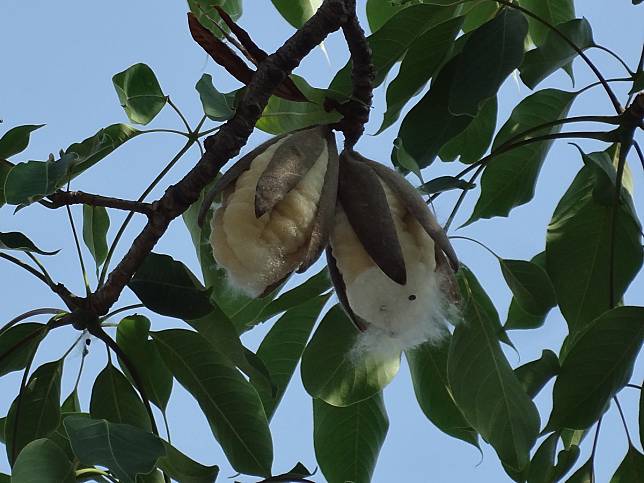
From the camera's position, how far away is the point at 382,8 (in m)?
1.46

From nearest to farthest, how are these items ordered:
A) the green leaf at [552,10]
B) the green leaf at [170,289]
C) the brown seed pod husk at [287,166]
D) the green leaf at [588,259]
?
the brown seed pod husk at [287,166]
the green leaf at [170,289]
the green leaf at [588,259]
the green leaf at [552,10]

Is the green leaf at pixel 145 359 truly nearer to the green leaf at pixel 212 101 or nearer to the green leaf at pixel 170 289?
the green leaf at pixel 170 289

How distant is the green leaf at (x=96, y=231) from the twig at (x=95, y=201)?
0.84 ft

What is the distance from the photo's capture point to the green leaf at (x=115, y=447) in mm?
900

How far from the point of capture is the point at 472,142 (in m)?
1.35

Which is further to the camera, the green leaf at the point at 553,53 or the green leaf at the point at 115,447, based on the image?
the green leaf at the point at 553,53

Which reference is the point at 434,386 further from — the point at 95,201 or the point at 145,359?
the point at 95,201

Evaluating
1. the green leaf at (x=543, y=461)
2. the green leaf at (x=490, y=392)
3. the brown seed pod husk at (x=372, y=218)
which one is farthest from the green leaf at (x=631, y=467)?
the brown seed pod husk at (x=372, y=218)

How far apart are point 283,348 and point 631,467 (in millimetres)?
432

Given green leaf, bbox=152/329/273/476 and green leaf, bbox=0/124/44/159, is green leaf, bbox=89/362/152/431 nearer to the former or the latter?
green leaf, bbox=152/329/273/476

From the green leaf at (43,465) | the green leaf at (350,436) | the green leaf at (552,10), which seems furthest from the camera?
the green leaf at (552,10)

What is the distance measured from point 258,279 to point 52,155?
24cm

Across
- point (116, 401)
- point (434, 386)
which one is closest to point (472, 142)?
point (434, 386)

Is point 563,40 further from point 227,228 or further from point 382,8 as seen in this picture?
point 227,228
